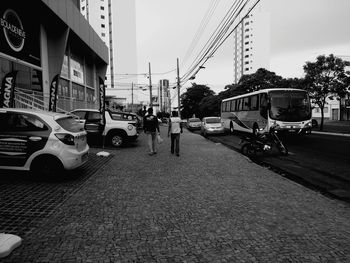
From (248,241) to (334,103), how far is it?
60.7 metres

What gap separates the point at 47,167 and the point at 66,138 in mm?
849

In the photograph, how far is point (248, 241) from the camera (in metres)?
3.44

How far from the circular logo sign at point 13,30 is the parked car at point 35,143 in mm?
9066

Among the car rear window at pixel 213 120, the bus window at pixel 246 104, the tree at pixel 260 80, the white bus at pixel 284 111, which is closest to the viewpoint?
the white bus at pixel 284 111

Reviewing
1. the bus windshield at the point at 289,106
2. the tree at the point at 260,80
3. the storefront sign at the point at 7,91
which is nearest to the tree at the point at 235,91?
the tree at the point at 260,80

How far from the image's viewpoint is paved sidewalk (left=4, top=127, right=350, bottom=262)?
3.11 metres

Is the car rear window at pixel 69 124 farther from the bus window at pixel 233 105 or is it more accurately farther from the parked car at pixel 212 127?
the bus window at pixel 233 105

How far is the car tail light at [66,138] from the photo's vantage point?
239 inches

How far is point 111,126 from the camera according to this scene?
1236cm

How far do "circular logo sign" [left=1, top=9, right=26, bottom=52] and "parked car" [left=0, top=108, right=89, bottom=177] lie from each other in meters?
9.07

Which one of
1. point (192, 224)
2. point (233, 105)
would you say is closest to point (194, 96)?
point (233, 105)

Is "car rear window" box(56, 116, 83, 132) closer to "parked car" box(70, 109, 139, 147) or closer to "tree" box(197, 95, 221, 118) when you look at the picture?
"parked car" box(70, 109, 139, 147)

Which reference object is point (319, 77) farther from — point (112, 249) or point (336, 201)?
point (112, 249)

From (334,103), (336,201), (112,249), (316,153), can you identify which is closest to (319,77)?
(316,153)
